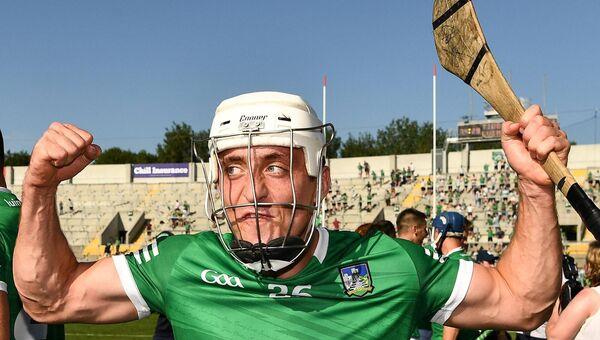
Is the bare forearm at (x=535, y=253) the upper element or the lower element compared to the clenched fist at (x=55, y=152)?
lower

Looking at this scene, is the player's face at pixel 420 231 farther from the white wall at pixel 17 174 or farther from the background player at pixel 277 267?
the white wall at pixel 17 174

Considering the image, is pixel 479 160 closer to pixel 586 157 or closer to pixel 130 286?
pixel 586 157

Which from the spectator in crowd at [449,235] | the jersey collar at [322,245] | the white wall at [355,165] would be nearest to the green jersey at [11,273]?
the jersey collar at [322,245]

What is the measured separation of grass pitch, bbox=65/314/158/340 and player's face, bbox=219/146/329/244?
10789mm

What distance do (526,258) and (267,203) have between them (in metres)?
0.85

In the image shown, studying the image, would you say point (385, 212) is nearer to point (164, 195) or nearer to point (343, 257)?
point (164, 195)

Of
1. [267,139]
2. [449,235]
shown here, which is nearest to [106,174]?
[449,235]

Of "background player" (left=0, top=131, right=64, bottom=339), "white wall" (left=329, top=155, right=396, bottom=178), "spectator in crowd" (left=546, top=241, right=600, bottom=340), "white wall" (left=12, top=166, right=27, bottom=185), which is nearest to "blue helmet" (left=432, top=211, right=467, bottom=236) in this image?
"spectator in crowd" (left=546, top=241, right=600, bottom=340)

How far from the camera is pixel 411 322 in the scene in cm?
246

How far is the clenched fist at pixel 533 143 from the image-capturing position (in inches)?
85.4

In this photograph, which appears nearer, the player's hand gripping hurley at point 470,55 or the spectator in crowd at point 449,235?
the player's hand gripping hurley at point 470,55

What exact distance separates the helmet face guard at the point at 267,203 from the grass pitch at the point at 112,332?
10.8 meters

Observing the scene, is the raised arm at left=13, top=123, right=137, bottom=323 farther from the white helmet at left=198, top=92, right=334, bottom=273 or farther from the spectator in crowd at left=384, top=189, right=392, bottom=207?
the spectator in crowd at left=384, top=189, right=392, bottom=207

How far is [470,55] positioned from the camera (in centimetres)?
249
